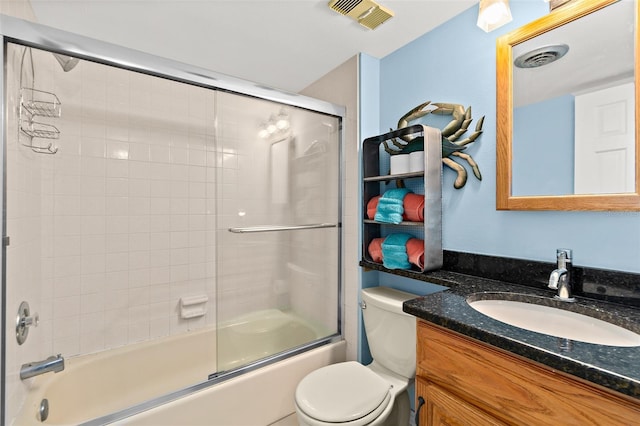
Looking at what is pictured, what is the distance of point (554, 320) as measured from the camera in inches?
42.7

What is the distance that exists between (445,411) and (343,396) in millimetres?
538

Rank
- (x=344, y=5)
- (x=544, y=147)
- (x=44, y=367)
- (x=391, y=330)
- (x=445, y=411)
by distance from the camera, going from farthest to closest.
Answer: (x=391, y=330) < (x=344, y=5) < (x=44, y=367) < (x=544, y=147) < (x=445, y=411)

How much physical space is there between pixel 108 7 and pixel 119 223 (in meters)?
1.21

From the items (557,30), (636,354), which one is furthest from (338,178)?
(636,354)

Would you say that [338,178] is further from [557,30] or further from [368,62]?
[557,30]

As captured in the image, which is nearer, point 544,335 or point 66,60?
point 544,335

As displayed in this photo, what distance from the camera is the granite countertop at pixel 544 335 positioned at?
0.64 m

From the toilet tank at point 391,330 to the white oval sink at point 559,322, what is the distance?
385 millimetres

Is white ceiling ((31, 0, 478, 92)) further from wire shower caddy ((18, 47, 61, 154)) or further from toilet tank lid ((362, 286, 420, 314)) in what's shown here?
toilet tank lid ((362, 286, 420, 314))

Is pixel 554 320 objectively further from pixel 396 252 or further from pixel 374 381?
pixel 374 381

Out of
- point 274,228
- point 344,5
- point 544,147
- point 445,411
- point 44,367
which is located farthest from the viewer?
point 274,228

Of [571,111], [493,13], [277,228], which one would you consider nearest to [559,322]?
[571,111]

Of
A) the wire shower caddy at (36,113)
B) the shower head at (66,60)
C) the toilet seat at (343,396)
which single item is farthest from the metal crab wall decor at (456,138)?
the wire shower caddy at (36,113)

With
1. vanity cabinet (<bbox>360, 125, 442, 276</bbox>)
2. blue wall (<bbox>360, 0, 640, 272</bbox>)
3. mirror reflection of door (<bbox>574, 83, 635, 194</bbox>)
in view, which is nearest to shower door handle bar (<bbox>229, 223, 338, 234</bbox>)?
vanity cabinet (<bbox>360, 125, 442, 276</bbox>)
